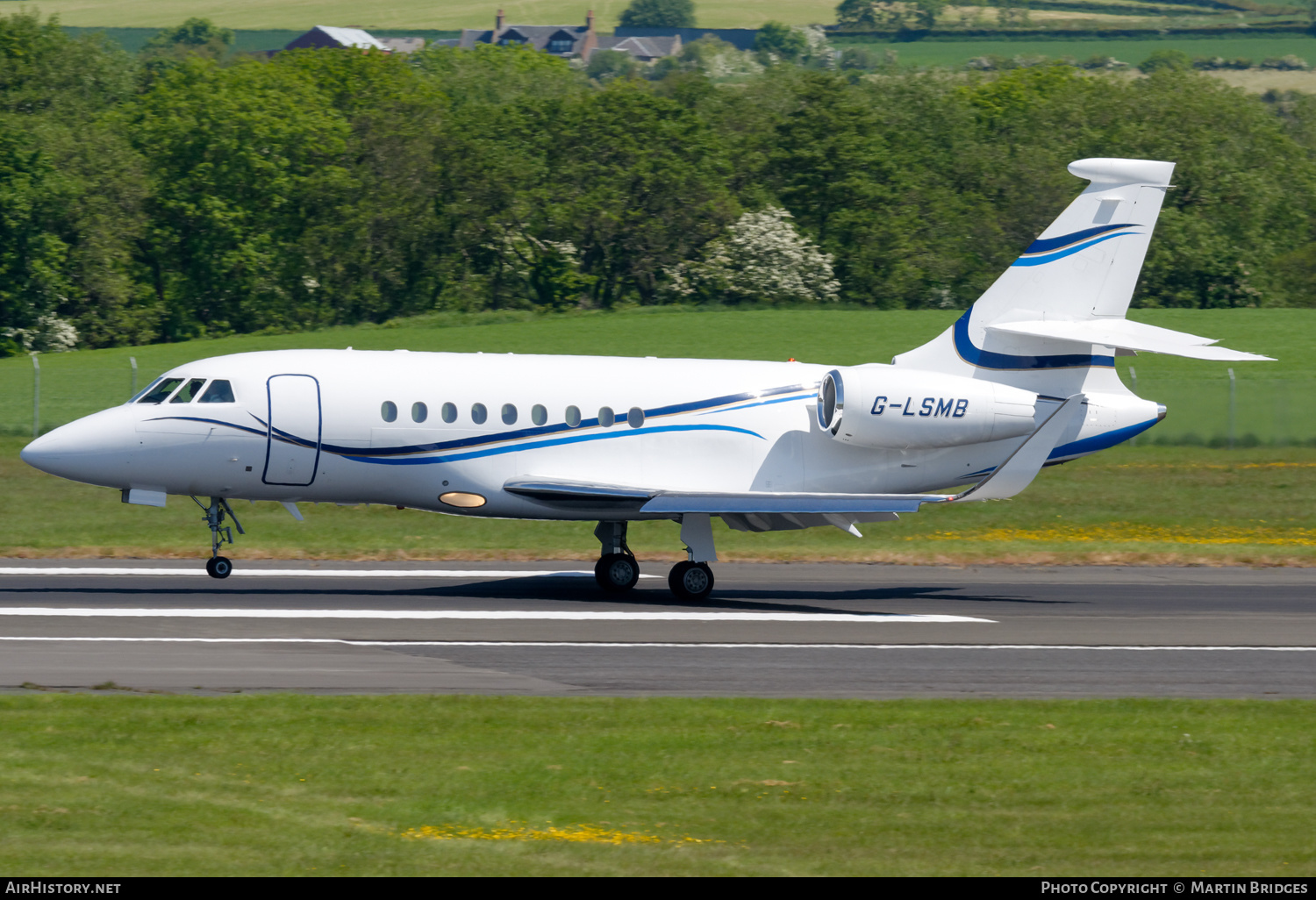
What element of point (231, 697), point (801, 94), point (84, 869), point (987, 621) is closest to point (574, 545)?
point (987, 621)

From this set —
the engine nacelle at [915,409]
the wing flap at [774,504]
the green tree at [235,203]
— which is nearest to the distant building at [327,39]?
the green tree at [235,203]

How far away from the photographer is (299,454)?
2281 cm

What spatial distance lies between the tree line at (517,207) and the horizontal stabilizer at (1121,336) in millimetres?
54446

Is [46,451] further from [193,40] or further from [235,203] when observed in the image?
[193,40]

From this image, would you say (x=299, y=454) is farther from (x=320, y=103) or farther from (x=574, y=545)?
(x=320, y=103)

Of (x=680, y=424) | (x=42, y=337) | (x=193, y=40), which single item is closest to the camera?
(x=680, y=424)

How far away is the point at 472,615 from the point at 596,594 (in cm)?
321

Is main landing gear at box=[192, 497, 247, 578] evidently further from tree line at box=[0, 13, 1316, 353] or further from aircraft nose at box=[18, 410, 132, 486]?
tree line at box=[0, 13, 1316, 353]

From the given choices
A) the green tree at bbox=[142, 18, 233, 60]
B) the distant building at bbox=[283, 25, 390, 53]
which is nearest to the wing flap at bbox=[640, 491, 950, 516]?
the green tree at bbox=[142, 18, 233, 60]

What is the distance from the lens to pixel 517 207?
83.8 m

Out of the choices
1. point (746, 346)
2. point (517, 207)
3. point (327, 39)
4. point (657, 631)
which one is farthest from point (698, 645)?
point (327, 39)

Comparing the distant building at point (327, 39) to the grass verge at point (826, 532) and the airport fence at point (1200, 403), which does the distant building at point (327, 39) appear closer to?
the airport fence at point (1200, 403)

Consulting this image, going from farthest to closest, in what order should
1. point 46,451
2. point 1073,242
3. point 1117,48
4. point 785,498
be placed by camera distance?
point 1117,48, point 1073,242, point 785,498, point 46,451
